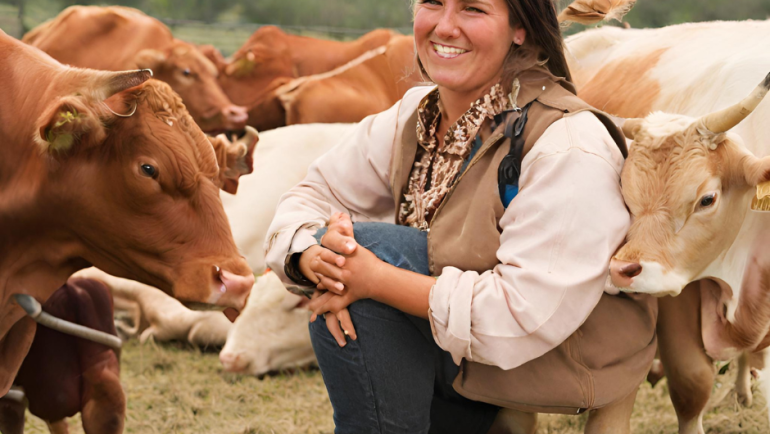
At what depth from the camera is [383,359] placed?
1.80m

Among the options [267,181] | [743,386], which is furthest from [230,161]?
[743,386]

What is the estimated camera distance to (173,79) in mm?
5508

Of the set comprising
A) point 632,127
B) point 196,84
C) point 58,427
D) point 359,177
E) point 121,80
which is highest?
point 121,80

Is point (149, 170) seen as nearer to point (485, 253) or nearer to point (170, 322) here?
point (485, 253)

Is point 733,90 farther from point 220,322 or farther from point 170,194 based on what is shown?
point 220,322

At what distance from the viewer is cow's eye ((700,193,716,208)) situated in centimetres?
178

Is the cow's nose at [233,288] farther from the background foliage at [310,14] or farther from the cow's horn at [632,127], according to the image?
the background foliage at [310,14]

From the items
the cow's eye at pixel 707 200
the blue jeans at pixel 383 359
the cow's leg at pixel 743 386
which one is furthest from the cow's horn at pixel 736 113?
the cow's leg at pixel 743 386

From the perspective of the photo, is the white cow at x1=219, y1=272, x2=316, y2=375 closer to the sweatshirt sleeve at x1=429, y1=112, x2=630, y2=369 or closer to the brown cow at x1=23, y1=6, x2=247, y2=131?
the sweatshirt sleeve at x1=429, y1=112, x2=630, y2=369

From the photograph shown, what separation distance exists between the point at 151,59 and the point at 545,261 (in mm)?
4519

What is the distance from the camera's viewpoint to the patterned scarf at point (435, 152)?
6.11 ft

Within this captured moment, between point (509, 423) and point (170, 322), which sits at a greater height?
point (509, 423)

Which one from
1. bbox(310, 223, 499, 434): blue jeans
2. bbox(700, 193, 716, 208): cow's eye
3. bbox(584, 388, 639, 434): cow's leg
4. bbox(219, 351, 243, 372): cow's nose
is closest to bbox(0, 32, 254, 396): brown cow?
bbox(310, 223, 499, 434): blue jeans

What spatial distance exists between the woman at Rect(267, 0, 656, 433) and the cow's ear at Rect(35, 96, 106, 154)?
0.50m
